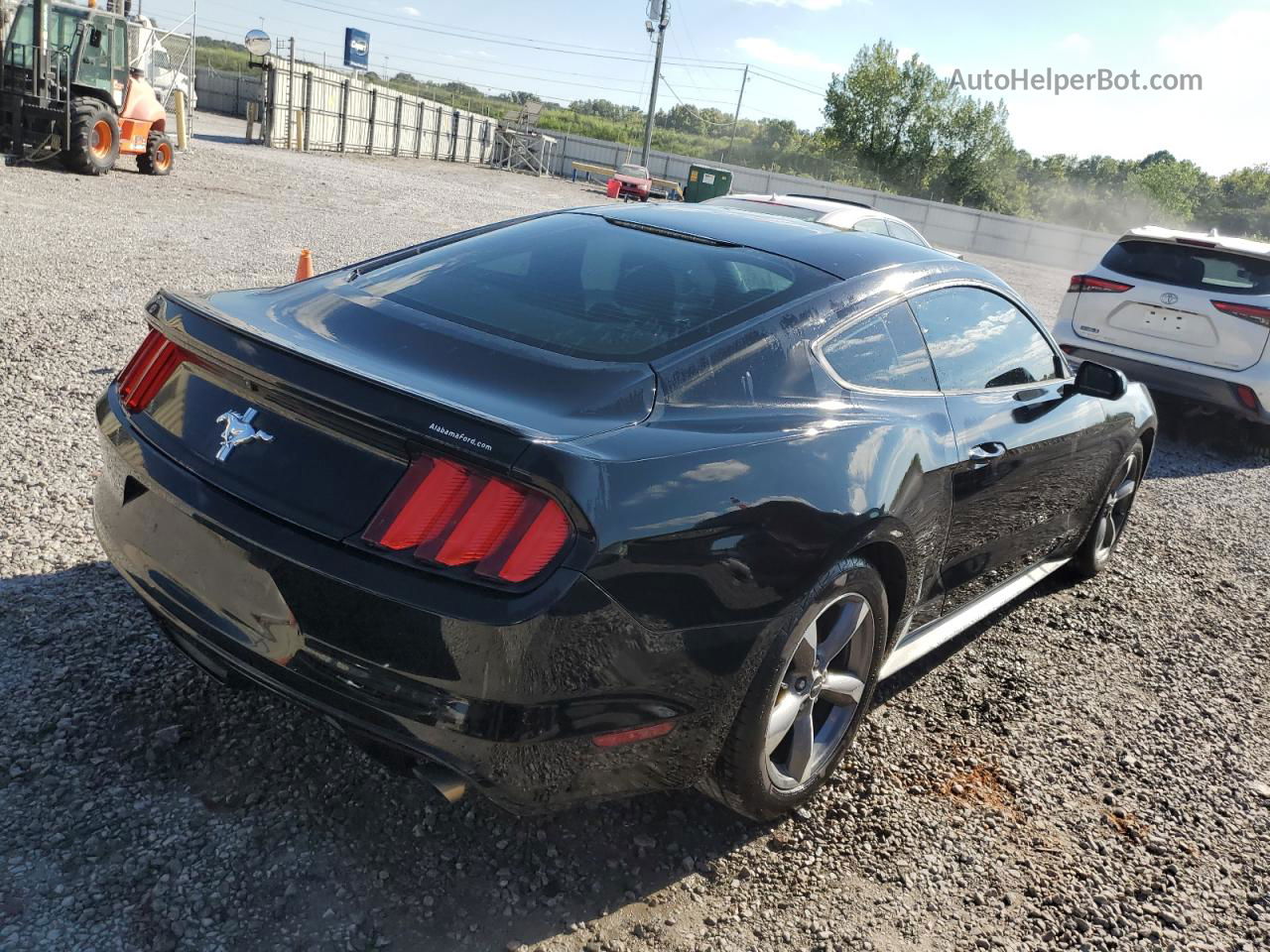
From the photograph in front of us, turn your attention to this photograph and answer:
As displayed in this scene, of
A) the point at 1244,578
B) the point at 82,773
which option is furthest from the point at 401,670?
the point at 1244,578

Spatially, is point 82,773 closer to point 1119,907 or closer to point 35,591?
point 35,591

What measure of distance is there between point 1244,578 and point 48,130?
670 inches

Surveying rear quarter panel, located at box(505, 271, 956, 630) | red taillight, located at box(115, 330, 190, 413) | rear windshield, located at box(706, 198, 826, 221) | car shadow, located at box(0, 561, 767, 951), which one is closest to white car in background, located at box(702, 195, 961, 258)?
rear windshield, located at box(706, 198, 826, 221)

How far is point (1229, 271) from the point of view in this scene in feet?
27.0

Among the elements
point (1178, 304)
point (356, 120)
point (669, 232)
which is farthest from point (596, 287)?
point (356, 120)

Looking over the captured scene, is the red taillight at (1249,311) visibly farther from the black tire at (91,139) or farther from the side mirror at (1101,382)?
the black tire at (91,139)

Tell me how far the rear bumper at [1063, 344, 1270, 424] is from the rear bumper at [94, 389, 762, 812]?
→ 23.2ft

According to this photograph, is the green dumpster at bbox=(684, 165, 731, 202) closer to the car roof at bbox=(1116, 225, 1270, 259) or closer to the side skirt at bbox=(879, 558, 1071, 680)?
the car roof at bbox=(1116, 225, 1270, 259)

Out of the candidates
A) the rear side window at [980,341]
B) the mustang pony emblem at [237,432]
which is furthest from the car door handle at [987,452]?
the mustang pony emblem at [237,432]

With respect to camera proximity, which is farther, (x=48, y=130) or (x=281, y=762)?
(x=48, y=130)

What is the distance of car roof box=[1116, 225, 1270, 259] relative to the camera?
8109mm

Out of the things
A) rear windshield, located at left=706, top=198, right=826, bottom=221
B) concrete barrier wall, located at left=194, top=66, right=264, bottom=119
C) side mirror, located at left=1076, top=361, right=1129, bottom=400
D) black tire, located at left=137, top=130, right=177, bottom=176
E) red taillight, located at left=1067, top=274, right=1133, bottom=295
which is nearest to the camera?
side mirror, located at left=1076, top=361, right=1129, bottom=400

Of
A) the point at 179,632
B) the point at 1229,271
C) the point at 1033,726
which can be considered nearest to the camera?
the point at 179,632

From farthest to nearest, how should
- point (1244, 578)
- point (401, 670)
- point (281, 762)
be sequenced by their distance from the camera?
1. point (1244, 578)
2. point (281, 762)
3. point (401, 670)
